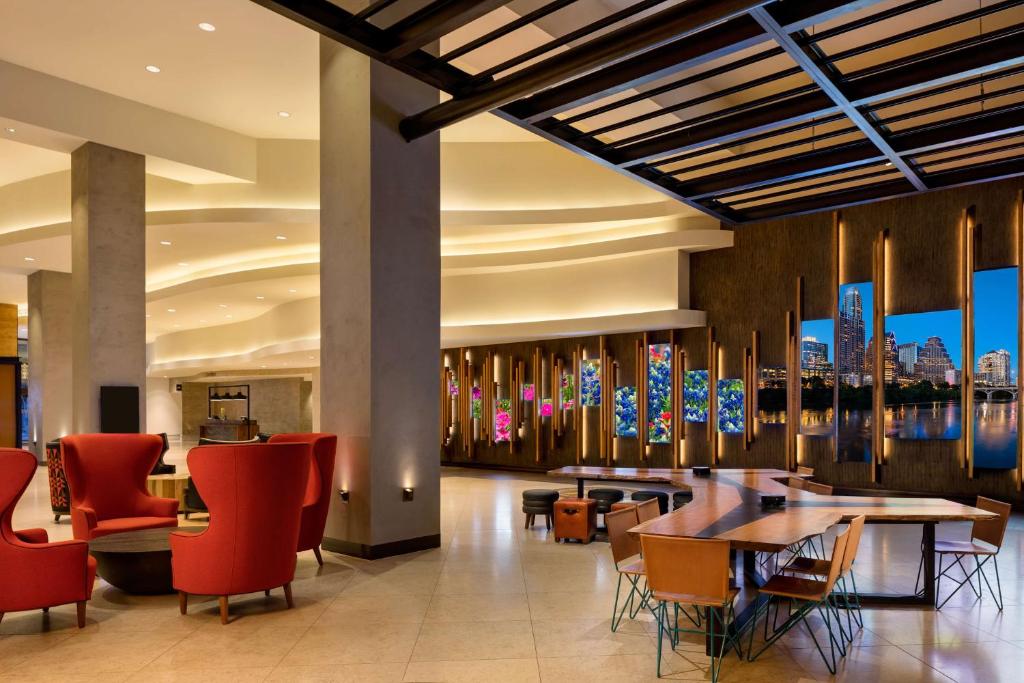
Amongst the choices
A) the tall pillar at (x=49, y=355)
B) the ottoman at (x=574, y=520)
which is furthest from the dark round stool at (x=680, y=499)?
the tall pillar at (x=49, y=355)

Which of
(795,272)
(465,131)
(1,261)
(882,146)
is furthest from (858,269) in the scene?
(1,261)

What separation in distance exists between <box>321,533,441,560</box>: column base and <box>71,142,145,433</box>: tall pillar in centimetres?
476

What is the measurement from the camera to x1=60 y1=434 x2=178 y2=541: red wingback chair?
7.11 meters

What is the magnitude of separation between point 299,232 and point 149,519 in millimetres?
7289

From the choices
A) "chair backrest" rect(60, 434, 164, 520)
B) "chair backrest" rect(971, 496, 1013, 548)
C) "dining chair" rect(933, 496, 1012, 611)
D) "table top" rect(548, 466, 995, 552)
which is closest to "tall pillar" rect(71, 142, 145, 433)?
"chair backrest" rect(60, 434, 164, 520)

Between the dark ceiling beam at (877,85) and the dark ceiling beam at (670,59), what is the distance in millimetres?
955

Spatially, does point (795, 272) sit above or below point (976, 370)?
above

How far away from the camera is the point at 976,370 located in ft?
35.1

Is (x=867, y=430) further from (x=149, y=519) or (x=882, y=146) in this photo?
(x=149, y=519)

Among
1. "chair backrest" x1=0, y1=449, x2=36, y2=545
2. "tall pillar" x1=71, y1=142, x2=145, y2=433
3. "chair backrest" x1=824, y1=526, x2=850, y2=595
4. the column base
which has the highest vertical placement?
"tall pillar" x1=71, y1=142, x2=145, y2=433

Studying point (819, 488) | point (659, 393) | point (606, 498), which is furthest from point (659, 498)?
point (659, 393)

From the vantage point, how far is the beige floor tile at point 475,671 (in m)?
4.37

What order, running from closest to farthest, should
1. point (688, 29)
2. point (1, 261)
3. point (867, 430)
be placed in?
1. point (688, 29)
2. point (867, 430)
3. point (1, 261)

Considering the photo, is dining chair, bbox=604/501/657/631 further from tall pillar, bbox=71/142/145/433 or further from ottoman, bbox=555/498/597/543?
tall pillar, bbox=71/142/145/433
